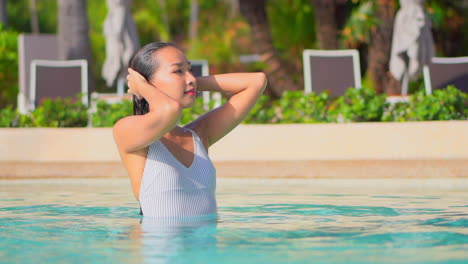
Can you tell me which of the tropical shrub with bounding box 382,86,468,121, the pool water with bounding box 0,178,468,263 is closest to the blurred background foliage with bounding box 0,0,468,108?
the tropical shrub with bounding box 382,86,468,121

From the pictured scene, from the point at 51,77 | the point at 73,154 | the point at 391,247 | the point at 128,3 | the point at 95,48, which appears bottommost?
the point at 391,247

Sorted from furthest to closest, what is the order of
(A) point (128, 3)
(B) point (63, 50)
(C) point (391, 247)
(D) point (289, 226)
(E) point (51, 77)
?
(B) point (63, 50), (A) point (128, 3), (E) point (51, 77), (D) point (289, 226), (C) point (391, 247)

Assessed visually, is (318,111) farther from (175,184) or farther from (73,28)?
(73,28)

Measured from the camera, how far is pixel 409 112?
379 inches

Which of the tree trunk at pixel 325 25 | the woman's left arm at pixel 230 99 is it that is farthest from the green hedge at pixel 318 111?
the tree trunk at pixel 325 25

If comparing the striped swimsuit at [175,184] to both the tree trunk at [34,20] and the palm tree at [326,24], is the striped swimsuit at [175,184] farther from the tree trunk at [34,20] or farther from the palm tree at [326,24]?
the tree trunk at [34,20]

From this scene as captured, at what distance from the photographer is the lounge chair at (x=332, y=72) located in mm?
12055

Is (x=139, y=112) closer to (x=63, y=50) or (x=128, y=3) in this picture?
(x=128, y=3)

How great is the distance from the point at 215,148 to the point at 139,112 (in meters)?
4.36

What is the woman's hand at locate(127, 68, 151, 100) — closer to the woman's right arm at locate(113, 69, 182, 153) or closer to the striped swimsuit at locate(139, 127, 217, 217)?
the woman's right arm at locate(113, 69, 182, 153)

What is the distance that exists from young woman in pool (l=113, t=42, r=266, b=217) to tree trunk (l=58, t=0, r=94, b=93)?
38.9 ft

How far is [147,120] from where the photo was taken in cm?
413

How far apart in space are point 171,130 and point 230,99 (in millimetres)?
386

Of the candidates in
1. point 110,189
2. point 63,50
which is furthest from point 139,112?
point 63,50
